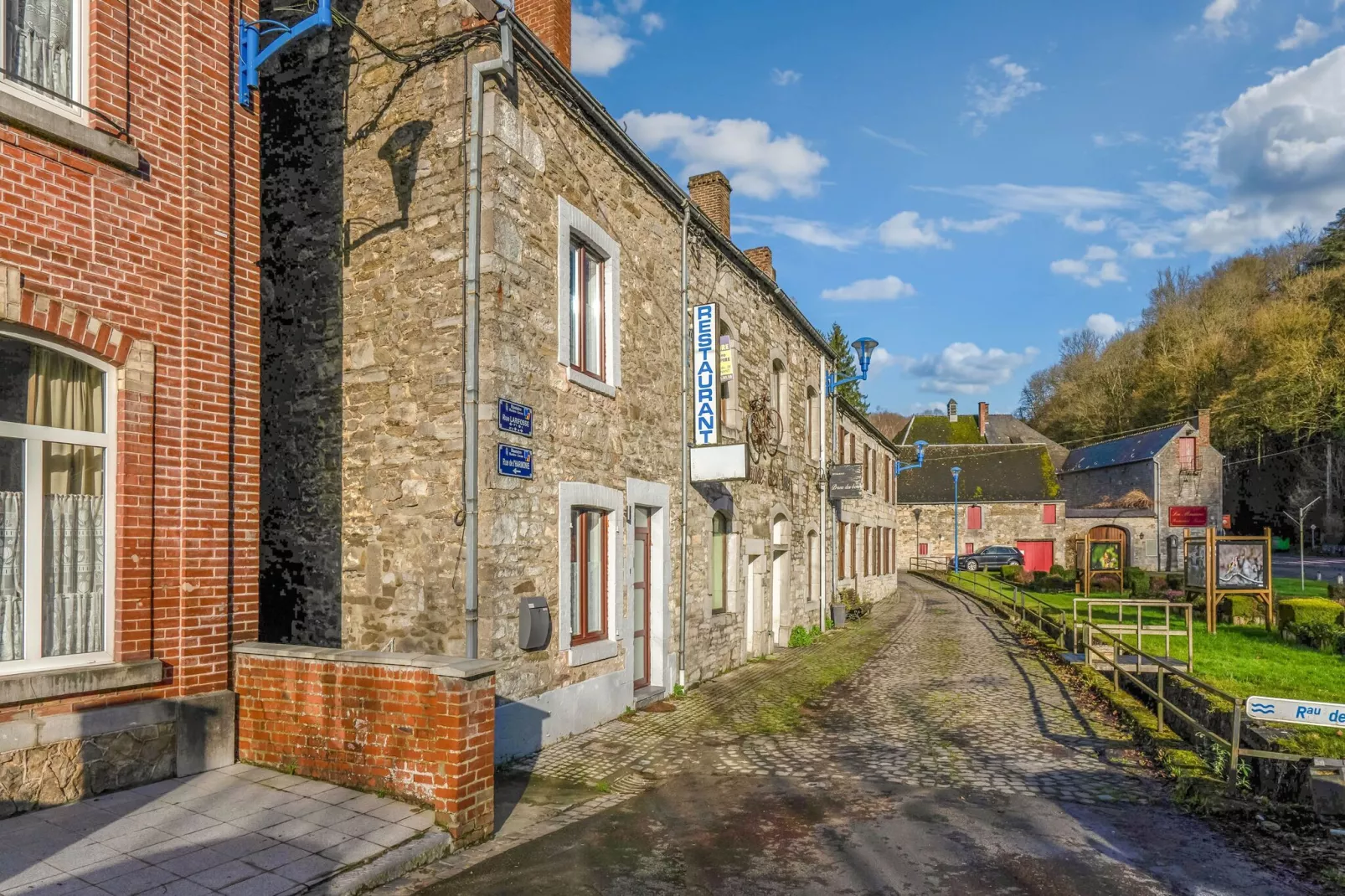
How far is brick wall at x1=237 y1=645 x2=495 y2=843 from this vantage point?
5.50m

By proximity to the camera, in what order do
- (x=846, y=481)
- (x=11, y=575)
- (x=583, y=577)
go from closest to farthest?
1. (x=11, y=575)
2. (x=583, y=577)
3. (x=846, y=481)

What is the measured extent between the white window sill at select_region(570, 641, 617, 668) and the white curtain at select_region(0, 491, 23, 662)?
189 inches

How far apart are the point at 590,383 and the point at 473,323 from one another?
203 centimetres

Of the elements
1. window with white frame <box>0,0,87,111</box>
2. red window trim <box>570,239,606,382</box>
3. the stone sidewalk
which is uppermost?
window with white frame <box>0,0,87,111</box>

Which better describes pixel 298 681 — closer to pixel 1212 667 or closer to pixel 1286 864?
pixel 1286 864

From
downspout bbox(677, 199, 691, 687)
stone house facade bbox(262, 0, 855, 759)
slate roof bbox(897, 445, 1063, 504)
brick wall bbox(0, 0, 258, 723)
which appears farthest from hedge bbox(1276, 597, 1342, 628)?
slate roof bbox(897, 445, 1063, 504)

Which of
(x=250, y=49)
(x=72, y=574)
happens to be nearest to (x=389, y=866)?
(x=72, y=574)

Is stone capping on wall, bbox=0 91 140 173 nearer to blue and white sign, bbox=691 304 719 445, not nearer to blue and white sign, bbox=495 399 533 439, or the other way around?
blue and white sign, bbox=495 399 533 439

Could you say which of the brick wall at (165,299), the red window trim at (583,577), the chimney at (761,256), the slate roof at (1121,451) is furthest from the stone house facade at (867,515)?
the slate roof at (1121,451)

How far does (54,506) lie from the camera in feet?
17.6

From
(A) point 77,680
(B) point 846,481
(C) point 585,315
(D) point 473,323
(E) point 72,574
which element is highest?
(C) point 585,315

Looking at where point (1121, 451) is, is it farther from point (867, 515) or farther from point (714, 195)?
point (714, 195)

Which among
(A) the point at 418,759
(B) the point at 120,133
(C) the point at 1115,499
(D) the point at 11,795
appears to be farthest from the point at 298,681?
(C) the point at 1115,499

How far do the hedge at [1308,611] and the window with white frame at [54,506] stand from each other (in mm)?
18628
